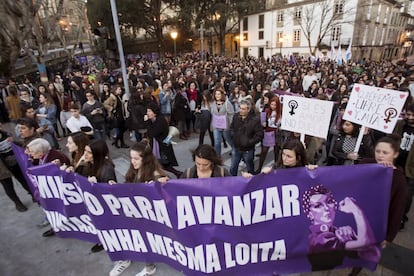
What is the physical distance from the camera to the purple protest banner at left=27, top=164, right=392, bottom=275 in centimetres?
244

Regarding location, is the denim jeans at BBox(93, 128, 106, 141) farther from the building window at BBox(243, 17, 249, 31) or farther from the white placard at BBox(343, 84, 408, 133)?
the building window at BBox(243, 17, 249, 31)

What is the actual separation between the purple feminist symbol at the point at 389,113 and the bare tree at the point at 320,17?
30382mm

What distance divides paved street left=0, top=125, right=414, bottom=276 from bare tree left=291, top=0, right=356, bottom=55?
1226 inches

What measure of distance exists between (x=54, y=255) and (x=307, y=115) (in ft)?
13.7

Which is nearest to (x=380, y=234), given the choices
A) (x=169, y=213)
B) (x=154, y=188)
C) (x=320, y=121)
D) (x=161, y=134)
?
(x=320, y=121)

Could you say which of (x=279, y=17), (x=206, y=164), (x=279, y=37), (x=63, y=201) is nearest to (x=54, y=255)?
(x=63, y=201)

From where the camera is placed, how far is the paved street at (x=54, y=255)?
3221 millimetres

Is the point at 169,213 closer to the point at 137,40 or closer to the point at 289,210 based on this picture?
the point at 289,210

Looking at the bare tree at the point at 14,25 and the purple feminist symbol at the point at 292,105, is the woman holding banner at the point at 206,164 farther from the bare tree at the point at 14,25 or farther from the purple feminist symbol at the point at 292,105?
the bare tree at the point at 14,25

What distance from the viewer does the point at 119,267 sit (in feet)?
10.6

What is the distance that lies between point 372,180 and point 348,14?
37.2m

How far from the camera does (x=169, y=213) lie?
8.46ft

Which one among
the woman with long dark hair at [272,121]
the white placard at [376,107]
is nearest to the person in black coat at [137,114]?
the woman with long dark hair at [272,121]

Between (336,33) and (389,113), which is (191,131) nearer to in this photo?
(389,113)
